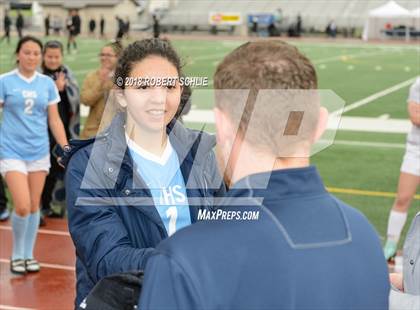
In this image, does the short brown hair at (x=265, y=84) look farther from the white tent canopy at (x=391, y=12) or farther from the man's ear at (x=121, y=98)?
the white tent canopy at (x=391, y=12)

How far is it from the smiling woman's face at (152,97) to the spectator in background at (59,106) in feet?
15.4

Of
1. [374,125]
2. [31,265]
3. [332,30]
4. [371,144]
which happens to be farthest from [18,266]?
[332,30]

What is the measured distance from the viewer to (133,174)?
271cm

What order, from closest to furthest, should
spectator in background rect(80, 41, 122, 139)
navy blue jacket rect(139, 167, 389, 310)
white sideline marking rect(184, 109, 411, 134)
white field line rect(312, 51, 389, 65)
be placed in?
navy blue jacket rect(139, 167, 389, 310) < spectator in background rect(80, 41, 122, 139) < white sideline marking rect(184, 109, 411, 134) < white field line rect(312, 51, 389, 65)

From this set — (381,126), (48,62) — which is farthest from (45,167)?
(381,126)

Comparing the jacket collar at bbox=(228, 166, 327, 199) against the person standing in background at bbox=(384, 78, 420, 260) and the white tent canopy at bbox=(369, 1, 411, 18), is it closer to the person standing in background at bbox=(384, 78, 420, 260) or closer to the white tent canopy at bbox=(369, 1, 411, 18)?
the person standing in background at bbox=(384, 78, 420, 260)

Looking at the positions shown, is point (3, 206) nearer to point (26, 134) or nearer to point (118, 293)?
point (26, 134)

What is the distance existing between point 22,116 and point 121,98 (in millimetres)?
3783

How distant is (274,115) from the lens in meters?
1.78

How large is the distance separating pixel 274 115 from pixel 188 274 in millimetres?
418

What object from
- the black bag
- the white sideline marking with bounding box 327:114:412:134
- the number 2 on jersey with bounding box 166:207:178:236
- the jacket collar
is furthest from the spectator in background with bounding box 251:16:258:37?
the jacket collar

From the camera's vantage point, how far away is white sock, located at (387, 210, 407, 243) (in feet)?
22.3

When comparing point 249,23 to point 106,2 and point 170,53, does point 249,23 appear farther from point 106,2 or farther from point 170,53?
point 170,53

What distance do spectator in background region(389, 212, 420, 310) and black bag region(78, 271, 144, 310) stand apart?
2.21ft
